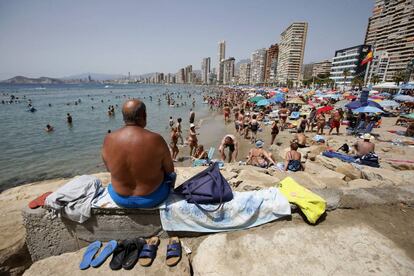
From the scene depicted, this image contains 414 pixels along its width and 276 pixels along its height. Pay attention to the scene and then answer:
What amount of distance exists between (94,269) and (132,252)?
388 mm

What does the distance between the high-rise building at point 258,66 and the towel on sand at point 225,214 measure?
477 feet

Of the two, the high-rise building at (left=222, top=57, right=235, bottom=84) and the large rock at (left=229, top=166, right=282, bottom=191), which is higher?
the high-rise building at (left=222, top=57, right=235, bottom=84)

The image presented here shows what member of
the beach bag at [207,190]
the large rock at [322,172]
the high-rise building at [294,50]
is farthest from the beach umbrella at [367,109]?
the high-rise building at [294,50]

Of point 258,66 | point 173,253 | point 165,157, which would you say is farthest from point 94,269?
point 258,66

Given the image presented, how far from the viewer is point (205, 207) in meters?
2.45

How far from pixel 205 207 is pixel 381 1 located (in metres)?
125

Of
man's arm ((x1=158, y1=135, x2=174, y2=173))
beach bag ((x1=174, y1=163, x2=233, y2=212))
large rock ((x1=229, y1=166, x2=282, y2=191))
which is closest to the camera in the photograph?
man's arm ((x1=158, y1=135, x2=174, y2=173))

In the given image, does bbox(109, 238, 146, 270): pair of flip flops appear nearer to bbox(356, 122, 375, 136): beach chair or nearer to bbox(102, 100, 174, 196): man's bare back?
bbox(102, 100, 174, 196): man's bare back

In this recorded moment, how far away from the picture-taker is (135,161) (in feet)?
Answer: 7.20

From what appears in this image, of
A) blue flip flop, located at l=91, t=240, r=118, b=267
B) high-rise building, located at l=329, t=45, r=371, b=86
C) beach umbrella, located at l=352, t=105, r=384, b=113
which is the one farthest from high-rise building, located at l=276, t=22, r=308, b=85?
blue flip flop, located at l=91, t=240, r=118, b=267

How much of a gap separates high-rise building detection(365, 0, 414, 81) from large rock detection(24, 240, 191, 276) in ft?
282

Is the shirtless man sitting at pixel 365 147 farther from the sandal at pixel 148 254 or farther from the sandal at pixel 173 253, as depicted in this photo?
the sandal at pixel 148 254

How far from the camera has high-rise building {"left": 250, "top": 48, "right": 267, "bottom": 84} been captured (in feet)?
454

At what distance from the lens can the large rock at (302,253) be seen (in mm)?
1968
